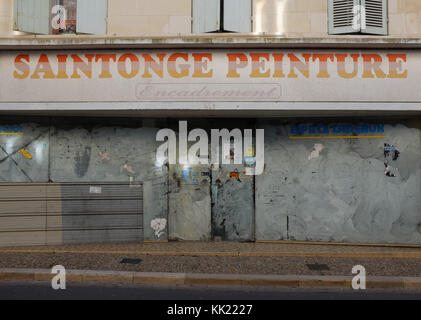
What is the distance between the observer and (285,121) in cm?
944

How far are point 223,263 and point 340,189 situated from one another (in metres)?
3.58

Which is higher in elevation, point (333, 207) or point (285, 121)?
point (285, 121)

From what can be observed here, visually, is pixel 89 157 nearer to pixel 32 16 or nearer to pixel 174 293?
pixel 32 16

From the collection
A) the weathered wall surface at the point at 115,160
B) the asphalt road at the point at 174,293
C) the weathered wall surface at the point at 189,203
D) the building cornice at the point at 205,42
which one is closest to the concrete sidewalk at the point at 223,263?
the asphalt road at the point at 174,293

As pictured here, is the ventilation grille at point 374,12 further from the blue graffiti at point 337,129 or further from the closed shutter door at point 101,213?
the closed shutter door at point 101,213

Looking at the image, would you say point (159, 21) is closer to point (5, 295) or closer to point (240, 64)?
point (240, 64)

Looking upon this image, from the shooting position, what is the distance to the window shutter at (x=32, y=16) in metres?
8.94

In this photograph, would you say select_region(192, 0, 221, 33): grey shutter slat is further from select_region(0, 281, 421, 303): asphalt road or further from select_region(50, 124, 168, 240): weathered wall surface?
select_region(0, 281, 421, 303): asphalt road

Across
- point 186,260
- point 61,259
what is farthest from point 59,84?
point 186,260

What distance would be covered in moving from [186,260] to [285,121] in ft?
13.1

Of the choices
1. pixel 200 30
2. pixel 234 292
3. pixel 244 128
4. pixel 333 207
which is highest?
pixel 200 30

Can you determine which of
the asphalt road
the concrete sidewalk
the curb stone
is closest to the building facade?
the concrete sidewalk
